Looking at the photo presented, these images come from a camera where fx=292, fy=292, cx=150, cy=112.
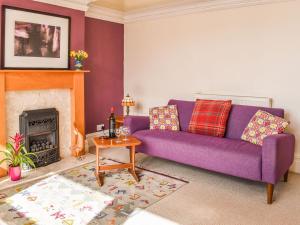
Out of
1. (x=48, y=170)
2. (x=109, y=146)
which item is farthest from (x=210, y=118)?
(x=48, y=170)

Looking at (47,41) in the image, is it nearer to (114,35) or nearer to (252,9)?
(114,35)

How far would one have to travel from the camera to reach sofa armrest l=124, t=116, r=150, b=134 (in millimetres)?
4121

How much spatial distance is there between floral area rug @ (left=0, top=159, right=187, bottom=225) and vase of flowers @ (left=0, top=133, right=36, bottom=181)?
0.26 m

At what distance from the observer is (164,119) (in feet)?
13.8

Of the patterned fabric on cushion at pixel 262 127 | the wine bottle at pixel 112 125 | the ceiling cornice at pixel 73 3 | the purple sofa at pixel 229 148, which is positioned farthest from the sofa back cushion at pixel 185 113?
the ceiling cornice at pixel 73 3

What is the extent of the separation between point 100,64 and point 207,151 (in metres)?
2.68

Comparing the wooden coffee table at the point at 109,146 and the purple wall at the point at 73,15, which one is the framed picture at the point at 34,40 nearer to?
the purple wall at the point at 73,15

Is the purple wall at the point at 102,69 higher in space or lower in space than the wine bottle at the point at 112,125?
higher

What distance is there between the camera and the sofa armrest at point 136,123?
412cm

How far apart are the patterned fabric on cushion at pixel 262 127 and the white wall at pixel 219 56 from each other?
614 millimetres

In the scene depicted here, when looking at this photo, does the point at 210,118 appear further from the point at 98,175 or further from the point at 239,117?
the point at 98,175

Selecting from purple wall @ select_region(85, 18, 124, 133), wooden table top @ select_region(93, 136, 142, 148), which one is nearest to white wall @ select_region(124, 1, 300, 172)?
purple wall @ select_region(85, 18, 124, 133)

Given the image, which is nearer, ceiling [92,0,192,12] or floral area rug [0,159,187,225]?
floral area rug [0,159,187,225]

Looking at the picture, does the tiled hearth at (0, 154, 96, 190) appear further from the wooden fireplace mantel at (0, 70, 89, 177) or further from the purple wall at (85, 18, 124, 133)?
the purple wall at (85, 18, 124, 133)
